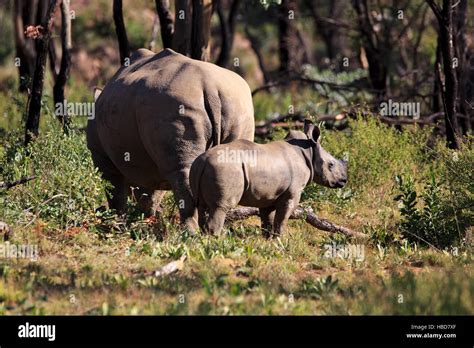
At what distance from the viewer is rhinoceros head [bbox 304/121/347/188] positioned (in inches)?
402

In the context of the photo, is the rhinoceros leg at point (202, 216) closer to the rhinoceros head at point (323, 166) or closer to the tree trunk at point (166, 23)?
the rhinoceros head at point (323, 166)

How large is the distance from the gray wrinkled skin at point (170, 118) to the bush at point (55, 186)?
1.29 feet

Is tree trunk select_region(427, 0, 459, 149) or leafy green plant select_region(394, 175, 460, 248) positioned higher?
tree trunk select_region(427, 0, 459, 149)

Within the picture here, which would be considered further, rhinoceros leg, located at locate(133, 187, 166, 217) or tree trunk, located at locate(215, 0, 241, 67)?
tree trunk, located at locate(215, 0, 241, 67)

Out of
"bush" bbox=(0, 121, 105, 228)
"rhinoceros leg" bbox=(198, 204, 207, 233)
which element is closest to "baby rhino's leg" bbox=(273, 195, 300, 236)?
"rhinoceros leg" bbox=(198, 204, 207, 233)

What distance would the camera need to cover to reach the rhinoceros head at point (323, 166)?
402 inches

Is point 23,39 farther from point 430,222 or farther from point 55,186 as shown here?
point 430,222

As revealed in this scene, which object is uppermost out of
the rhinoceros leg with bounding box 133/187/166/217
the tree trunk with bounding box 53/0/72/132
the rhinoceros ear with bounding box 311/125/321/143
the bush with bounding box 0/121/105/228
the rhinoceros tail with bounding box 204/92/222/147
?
the tree trunk with bounding box 53/0/72/132

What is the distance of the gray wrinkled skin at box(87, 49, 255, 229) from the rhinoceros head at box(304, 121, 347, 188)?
2.09 feet

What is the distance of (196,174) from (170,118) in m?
0.75

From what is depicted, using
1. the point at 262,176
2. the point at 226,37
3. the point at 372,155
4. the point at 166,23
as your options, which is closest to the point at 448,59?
the point at 372,155

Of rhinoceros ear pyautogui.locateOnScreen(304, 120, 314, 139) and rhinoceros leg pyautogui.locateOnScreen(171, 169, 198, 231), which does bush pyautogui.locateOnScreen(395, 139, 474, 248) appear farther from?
rhinoceros leg pyautogui.locateOnScreen(171, 169, 198, 231)

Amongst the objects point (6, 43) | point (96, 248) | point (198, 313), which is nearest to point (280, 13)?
point (6, 43)

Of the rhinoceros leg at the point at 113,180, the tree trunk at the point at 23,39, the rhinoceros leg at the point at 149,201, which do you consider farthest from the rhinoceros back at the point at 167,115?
the tree trunk at the point at 23,39
